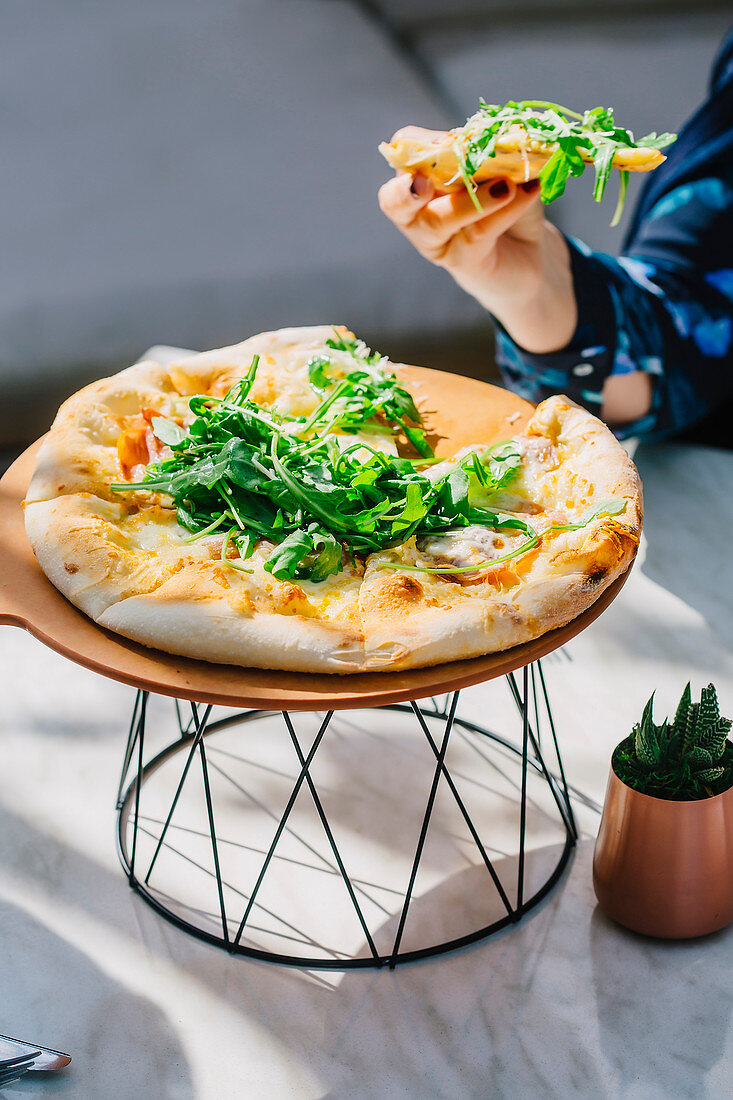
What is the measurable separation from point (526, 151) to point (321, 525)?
673mm

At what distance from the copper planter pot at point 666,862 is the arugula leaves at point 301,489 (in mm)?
372

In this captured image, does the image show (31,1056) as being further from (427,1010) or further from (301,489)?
(301,489)

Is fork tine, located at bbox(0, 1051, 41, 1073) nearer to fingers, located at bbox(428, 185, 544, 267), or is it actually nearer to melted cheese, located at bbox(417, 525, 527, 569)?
melted cheese, located at bbox(417, 525, 527, 569)

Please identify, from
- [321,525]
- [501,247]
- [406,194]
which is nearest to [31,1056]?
[321,525]

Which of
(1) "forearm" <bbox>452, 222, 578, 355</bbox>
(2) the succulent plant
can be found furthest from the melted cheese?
(1) "forearm" <bbox>452, 222, 578, 355</bbox>

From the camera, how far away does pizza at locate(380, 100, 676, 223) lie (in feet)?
4.94

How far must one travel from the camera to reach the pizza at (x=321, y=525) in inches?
45.7

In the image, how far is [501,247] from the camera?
2031 mm

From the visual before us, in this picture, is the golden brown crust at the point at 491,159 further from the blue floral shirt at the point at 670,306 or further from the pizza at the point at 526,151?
the blue floral shirt at the point at 670,306

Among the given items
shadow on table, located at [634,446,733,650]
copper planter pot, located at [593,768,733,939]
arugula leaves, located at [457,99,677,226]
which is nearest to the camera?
copper planter pot, located at [593,768,733,939]

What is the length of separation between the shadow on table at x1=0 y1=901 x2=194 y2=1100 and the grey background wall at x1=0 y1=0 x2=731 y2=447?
2.28 m

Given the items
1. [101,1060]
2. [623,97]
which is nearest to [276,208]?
[623,97]

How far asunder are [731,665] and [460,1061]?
94cm

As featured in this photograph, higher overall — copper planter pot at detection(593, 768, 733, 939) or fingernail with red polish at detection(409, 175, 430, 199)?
fingernail with red polish at detection(409, 175, 430, 199)
